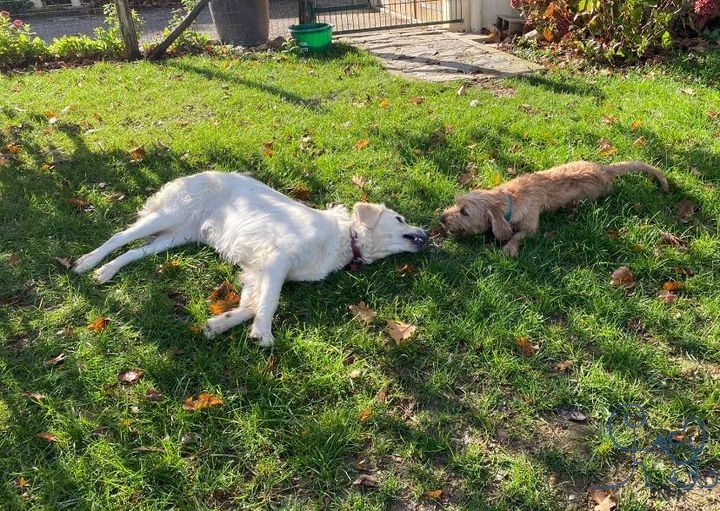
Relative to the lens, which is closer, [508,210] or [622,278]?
[622,278]

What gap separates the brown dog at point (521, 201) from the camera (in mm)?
3990

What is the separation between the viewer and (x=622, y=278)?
358cm

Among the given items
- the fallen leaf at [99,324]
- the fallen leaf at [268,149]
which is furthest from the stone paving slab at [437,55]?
the fallen leaf at [99,324]

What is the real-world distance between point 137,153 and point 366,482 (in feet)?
14.8

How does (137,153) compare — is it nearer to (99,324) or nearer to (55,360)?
(99,324)

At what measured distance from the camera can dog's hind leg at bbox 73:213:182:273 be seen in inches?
157

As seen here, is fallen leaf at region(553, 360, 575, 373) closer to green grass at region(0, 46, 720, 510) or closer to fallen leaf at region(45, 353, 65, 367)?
green grass at region(0, 46, 720, 510)

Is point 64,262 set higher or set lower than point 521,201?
lower

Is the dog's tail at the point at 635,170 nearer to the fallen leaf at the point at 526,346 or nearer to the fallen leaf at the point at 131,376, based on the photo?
the fallen leaf at the point at 526,346

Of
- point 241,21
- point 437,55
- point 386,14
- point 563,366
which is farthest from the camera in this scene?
point 386,14

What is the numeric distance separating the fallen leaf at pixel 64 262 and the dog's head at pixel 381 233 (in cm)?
212

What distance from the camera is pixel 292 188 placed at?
4.97 m

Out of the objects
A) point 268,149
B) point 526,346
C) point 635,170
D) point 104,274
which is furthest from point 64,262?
point 635,170

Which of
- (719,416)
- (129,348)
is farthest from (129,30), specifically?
(719,416)
